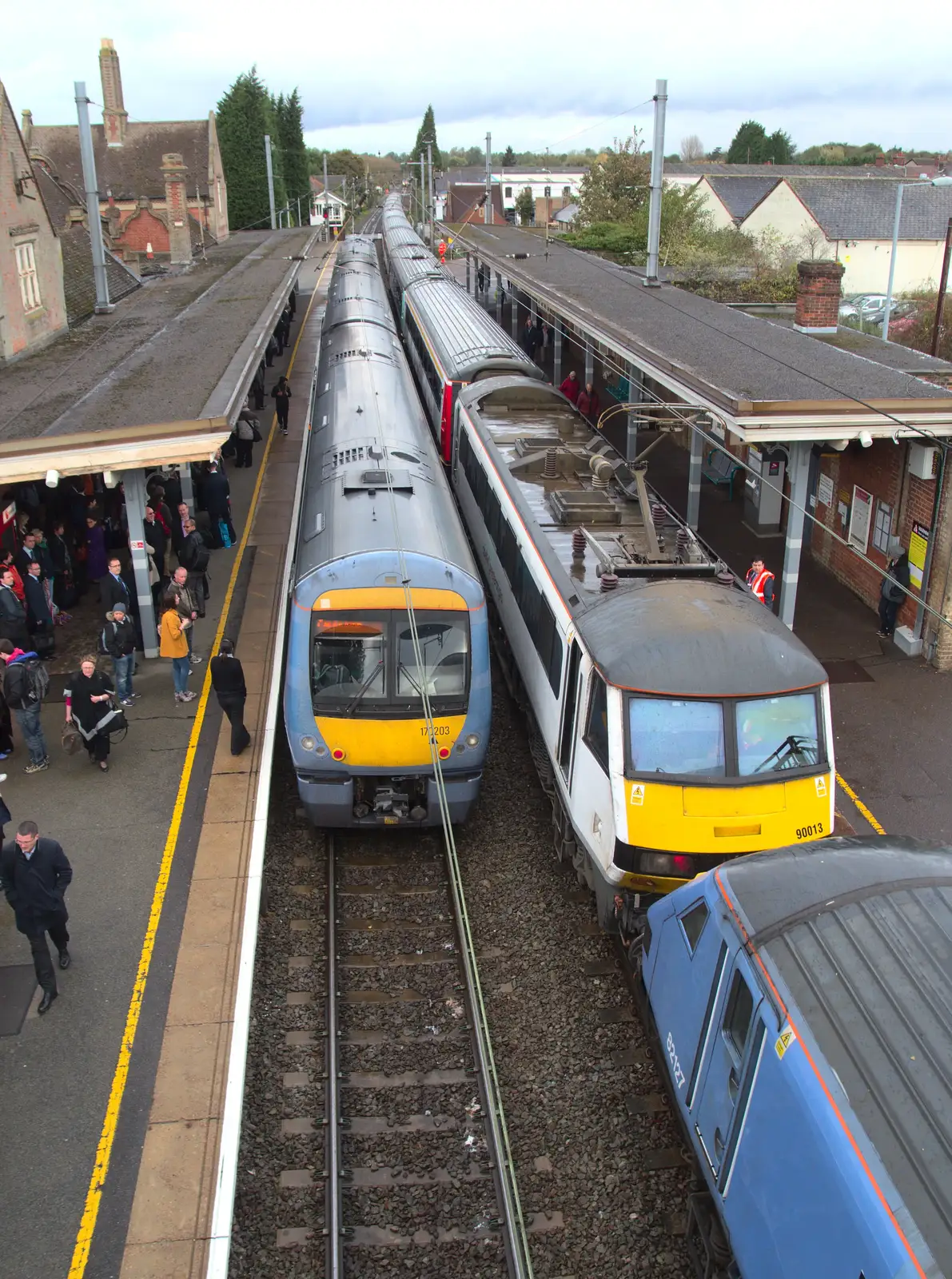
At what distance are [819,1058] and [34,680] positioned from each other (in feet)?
28.2

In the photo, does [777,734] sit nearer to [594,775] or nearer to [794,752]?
[794,752]

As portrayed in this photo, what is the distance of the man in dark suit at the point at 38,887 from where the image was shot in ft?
25.3

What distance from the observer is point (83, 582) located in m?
16.1

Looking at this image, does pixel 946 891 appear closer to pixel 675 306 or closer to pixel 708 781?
pixel 708 781

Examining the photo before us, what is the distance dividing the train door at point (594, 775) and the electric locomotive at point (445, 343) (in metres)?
9.39

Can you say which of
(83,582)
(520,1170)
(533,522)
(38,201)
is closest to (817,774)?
(520,1170)

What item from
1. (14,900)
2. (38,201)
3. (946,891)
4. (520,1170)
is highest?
(38,201)

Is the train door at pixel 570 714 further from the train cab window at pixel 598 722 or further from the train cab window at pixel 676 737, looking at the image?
the train cab window at pixel 676 737

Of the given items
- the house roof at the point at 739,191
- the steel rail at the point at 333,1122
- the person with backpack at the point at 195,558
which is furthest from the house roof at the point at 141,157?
the steel rail at the point at 333,1122

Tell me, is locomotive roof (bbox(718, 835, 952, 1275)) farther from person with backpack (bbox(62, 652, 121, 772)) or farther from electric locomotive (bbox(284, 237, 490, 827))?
person with backpack (bbox(62, 652, 121, 772))

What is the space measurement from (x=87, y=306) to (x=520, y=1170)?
22765mm

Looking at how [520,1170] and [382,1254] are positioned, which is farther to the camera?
[520,1170]

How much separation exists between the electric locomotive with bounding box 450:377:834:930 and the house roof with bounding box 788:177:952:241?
145 ft

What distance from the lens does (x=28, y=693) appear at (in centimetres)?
1077
